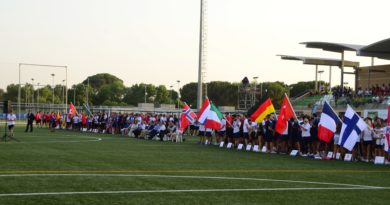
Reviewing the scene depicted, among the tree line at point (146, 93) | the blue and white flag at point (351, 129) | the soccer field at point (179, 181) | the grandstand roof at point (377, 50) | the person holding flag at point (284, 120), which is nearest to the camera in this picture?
the soccer field at point (179, 181)

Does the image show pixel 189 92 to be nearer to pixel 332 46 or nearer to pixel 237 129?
pixel 332 46

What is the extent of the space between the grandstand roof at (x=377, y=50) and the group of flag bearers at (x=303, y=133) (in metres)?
24.2

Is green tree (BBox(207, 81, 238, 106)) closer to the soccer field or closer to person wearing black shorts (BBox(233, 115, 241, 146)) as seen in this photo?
person wearing black shorts (BBox(233, 115, 241, 146))

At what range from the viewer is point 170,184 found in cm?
1212

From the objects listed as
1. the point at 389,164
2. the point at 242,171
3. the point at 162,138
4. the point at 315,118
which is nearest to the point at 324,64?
the point at 162,138

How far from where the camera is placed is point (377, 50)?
2067 inches

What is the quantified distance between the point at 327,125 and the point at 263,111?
4256mm

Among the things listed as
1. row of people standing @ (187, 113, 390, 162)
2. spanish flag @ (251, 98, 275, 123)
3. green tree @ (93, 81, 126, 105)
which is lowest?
row of people standing @ (187, 113, 390, 162)

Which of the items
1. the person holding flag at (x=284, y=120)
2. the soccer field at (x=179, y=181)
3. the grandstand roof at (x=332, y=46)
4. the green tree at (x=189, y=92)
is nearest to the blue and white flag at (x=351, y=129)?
the soccer field at (x=179, y=181)

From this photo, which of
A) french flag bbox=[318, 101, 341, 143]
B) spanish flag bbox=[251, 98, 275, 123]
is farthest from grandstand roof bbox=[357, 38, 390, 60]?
french flag bbox=[318, 101, 341, 143]

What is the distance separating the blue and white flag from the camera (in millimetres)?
20859

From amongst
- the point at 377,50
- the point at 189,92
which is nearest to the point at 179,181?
the point at 377,50

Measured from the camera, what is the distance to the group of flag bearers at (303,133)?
21.0 metres

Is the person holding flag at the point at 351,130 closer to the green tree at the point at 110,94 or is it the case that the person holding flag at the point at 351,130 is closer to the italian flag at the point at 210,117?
the italian flag at the point at 210,117
